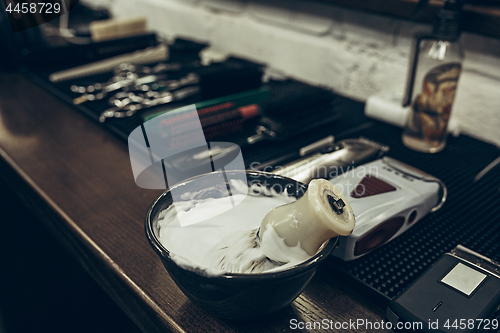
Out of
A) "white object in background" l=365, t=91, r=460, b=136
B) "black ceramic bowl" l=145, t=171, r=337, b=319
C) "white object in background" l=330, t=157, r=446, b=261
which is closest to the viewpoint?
"black ceramic bowl" l=145, t=171, r=337, b=319

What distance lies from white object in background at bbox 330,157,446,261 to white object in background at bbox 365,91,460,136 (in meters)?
0.22

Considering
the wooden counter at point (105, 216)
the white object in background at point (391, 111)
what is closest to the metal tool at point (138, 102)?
the wooden counter at point (105, 216)

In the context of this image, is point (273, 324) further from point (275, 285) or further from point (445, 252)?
point (445, 252)

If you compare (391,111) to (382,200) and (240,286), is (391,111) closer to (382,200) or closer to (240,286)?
(382,200)

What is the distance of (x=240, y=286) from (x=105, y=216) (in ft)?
0.88

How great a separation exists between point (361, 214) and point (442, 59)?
35cm

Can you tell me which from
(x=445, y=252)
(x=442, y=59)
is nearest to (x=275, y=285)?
(x=445, y=252)

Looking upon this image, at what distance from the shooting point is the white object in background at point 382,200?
36 centimetres

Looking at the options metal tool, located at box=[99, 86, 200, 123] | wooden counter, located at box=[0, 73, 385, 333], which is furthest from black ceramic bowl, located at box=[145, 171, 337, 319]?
metal tool, located at box=[99, 86, 200, 123]

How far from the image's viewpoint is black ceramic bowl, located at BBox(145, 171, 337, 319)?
24cm

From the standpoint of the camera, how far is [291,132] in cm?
62

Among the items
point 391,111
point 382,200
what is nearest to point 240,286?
point 382,200

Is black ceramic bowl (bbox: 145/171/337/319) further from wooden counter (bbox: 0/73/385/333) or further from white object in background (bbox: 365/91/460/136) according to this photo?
white object in background (bbox: 365/91/460/136)

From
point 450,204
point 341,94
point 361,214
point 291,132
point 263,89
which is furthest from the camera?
point 341,94
